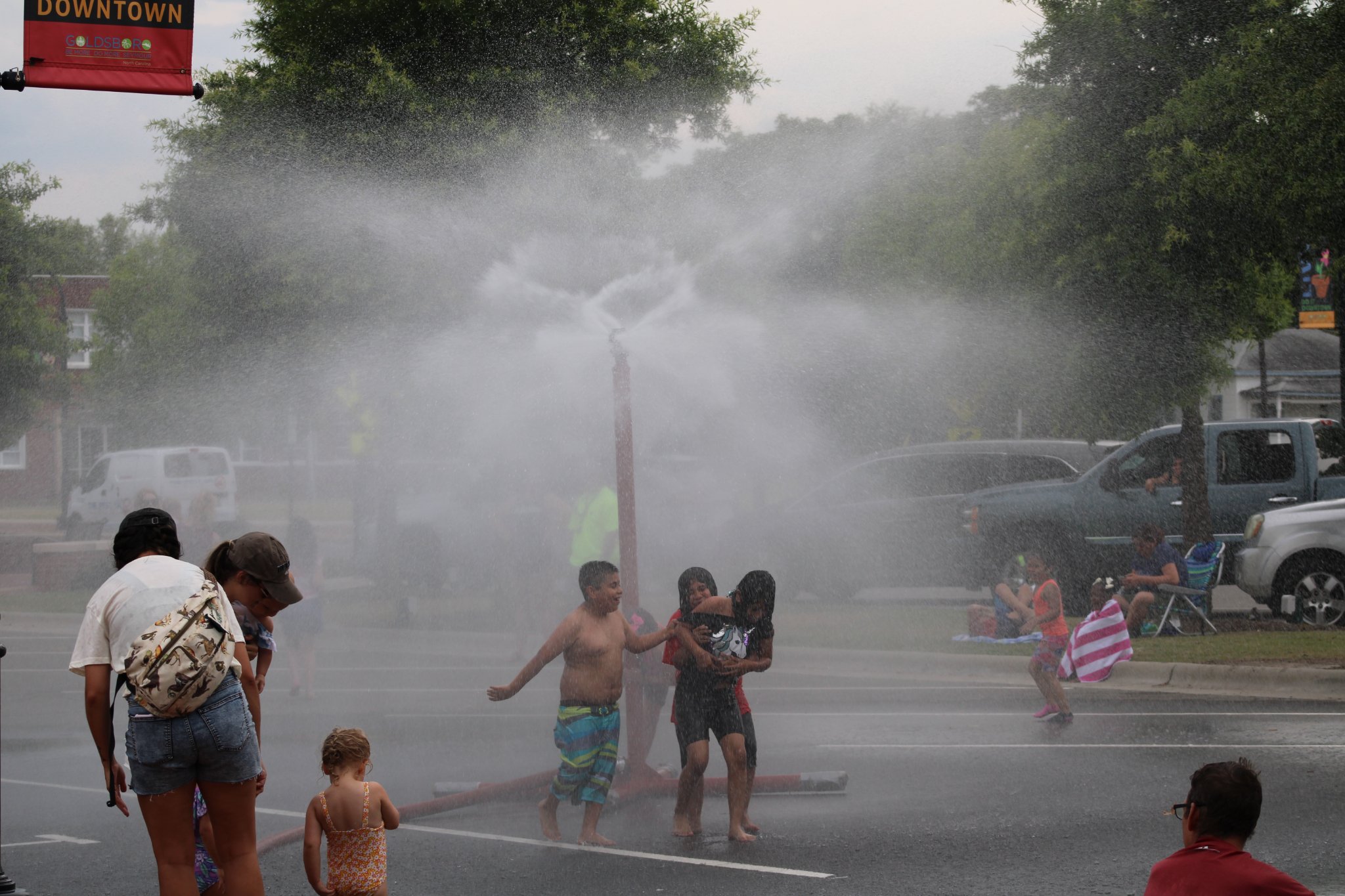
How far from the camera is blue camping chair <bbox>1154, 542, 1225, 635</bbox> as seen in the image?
13.2 meters

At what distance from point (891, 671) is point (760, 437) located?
9.18 meters

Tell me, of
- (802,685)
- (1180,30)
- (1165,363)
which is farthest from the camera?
(1165,363)

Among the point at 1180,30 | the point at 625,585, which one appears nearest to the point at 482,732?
the point at 625,585

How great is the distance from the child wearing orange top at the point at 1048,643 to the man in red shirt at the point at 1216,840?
645 centimetres

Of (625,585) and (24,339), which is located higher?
(24,339)

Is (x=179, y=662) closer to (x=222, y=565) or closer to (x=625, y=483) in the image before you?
(x=222, y=565)

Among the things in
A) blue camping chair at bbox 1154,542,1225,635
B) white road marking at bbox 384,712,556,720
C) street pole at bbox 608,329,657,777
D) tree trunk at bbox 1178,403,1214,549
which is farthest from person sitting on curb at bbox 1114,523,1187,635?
street pole at bbox 608,329,657,777

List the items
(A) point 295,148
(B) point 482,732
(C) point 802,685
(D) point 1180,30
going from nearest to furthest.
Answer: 1. (B) point 482,732
2. (C) point 802,685
3. (D) point 1180,30
4. (A) point 295,148

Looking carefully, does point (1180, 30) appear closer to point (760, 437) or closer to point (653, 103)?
point (653, 103)

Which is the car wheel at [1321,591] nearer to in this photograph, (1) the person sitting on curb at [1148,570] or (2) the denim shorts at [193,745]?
(1) the person sitting on curb at [1148,570]

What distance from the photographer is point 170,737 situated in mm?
4402

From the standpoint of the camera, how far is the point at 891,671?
1274 cm

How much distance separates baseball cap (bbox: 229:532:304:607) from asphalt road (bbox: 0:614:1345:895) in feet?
6.36

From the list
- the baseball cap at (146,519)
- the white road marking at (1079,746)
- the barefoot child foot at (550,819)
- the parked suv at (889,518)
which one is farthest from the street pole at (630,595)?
the parked suv at (889,518)
